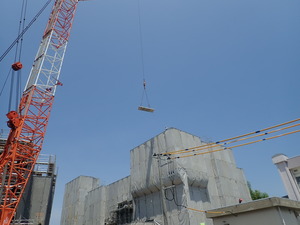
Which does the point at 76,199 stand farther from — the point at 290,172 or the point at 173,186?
the point at 290,172

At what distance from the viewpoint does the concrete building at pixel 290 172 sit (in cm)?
2650

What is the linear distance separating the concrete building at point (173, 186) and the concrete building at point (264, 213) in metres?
6.70

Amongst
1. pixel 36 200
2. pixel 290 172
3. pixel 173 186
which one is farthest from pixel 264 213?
pixel 36 200

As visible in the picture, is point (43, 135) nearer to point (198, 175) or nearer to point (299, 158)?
point (198, 175)

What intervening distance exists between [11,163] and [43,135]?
19.1 ft

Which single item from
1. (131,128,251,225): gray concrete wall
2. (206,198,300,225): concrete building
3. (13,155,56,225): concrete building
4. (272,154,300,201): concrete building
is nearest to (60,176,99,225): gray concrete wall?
(13,155,56,225): concrete building

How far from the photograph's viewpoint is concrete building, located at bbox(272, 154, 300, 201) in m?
26.5

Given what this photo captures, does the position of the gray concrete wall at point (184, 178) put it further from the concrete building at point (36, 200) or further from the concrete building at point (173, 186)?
the concrete building at point (36, 200)

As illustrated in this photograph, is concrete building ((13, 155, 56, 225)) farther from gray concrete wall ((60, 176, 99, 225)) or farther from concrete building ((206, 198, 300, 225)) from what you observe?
concrete building ((206, 198, 300, 225))

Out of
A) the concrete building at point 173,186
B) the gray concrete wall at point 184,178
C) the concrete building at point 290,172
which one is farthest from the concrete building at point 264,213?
the concrete building at point 290,172

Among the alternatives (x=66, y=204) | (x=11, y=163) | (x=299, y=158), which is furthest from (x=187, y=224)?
(x=66, y=204)

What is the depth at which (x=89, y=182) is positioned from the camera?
49875 mm

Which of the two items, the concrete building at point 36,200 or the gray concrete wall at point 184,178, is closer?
the gray concrete wall at point 184,178

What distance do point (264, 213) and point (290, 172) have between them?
17.3m
